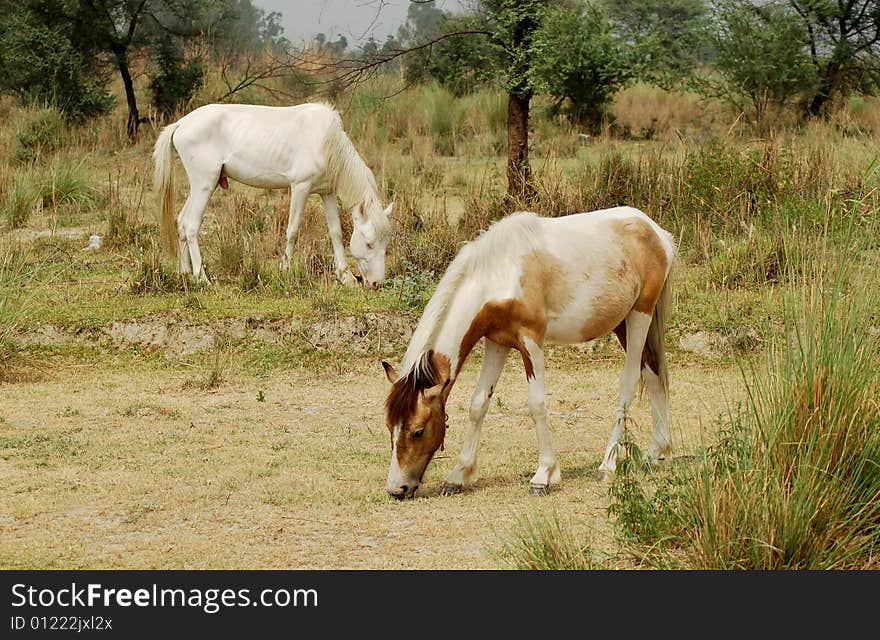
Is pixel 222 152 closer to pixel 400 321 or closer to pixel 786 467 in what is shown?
pixel 400 321

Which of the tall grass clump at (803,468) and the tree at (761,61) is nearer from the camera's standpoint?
the tall grass clump at (803,468)

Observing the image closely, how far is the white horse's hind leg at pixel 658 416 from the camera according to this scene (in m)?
6.61

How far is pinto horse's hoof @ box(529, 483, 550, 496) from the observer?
20.2 ft

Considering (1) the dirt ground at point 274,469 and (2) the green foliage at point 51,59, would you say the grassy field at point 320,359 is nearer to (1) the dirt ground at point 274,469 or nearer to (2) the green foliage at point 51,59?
(1) the dirt ground at point 274,469

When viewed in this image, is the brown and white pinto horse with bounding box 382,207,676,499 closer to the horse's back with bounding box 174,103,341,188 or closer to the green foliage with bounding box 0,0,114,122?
the horse's back with bounding box 174,103,341,188

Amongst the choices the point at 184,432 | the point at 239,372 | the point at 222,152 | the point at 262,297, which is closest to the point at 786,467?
the point at 184,432

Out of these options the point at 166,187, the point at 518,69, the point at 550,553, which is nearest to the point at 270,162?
the point at 166,187

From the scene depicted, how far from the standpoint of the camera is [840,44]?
66.2 ft

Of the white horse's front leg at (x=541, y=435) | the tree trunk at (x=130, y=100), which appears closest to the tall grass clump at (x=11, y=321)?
the white horse's front leg at (x=541, y=435)

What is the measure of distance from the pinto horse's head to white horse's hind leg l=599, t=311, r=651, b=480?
1.00 metres

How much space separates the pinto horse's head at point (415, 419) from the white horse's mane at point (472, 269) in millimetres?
100

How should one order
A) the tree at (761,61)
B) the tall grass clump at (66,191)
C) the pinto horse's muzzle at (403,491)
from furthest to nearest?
the tree at (761,61) → the tall grass clump at (66,191) → the pinto horse's muzzle at (403,491)

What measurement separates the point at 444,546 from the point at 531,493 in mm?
923

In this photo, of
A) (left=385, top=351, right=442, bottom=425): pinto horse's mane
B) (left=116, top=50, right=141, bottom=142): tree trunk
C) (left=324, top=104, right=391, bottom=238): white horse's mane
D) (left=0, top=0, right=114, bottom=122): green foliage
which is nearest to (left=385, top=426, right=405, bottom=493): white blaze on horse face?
(left=385, top=351, right=442, bottom=425): pinto horse's mane
